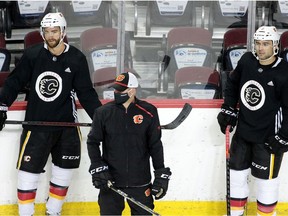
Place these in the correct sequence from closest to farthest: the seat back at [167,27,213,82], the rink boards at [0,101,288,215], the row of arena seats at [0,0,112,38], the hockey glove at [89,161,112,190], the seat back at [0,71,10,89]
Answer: the hockey glove at [89,161,112,190] → the rink boards at [0,101,288,215] → the seat back at [0,71,10,89] → the seat back at [167,27,213,82] → the row of arena seats at [0,0,112,38]

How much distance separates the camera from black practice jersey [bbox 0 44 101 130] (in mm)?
5508

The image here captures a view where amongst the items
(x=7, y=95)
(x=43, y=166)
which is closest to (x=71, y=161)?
(x=43, y=166)

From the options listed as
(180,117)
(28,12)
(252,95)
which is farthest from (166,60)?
(28,12)

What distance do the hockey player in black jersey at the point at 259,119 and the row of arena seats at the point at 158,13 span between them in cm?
94

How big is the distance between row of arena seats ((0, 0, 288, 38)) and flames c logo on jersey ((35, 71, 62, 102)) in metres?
0.94

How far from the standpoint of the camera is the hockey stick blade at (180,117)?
5.66m

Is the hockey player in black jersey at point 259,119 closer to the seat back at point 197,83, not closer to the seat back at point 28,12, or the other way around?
the seat back at point 197,83

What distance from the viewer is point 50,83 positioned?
553cm

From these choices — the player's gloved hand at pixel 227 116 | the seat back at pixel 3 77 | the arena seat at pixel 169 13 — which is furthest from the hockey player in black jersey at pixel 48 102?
the arena seat at pixel 169 13

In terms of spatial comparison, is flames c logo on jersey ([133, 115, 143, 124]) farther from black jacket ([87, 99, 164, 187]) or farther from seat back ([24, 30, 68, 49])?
seat back ([24, 30, 68, 49])

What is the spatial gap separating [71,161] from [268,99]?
1.22m

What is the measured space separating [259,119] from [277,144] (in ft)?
0.59

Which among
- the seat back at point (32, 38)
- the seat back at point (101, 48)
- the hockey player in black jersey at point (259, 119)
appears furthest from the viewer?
the seat back at point (32, 38)

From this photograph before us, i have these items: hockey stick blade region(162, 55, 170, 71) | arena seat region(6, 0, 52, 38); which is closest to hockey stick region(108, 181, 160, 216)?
hockey stick blade region(162, 55, 170, 71)
